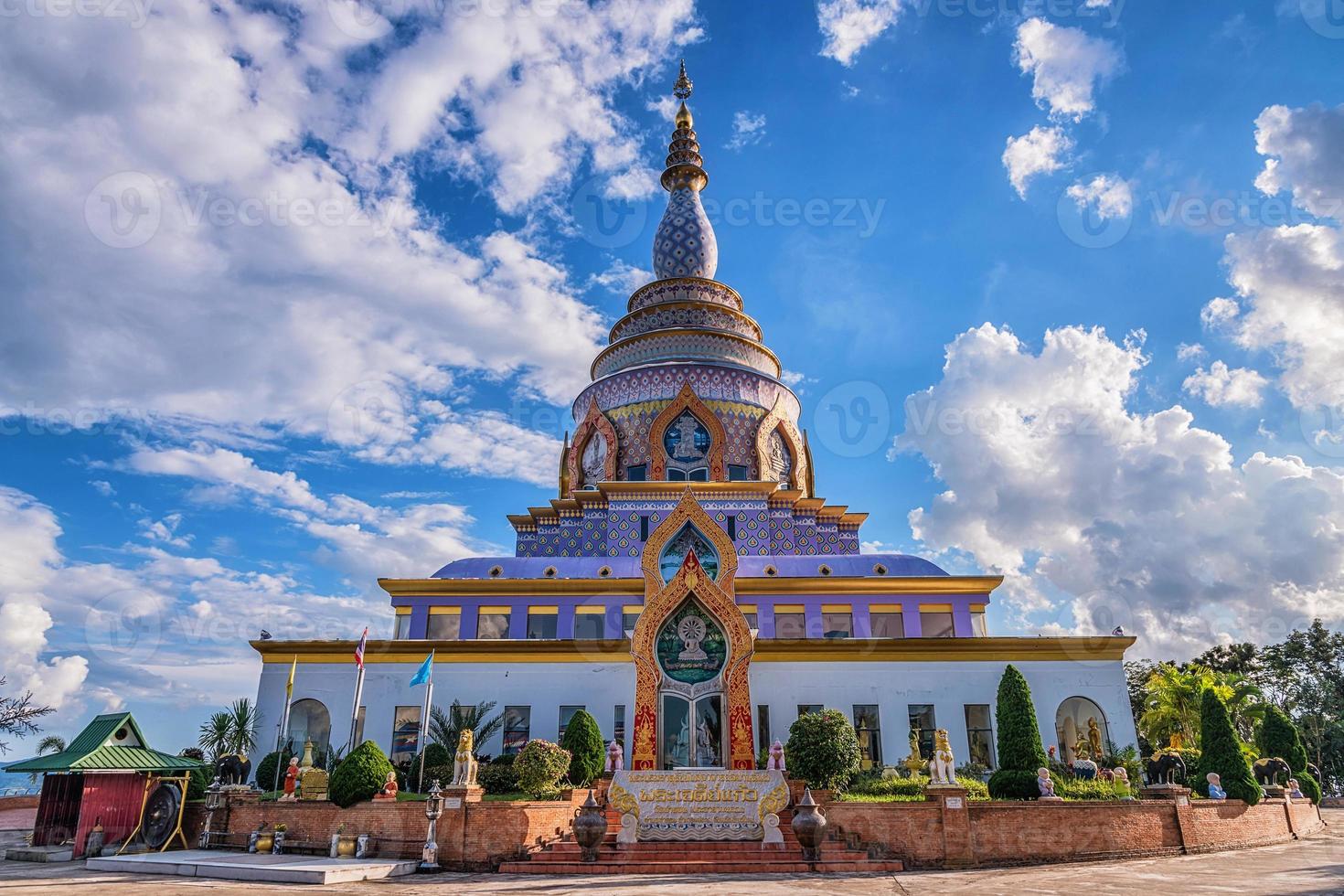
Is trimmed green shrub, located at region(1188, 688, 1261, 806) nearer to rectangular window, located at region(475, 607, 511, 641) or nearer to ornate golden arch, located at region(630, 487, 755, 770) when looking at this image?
ornate golden arch, located at region(630, 487, 755, 770)

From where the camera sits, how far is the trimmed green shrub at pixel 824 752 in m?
18.0

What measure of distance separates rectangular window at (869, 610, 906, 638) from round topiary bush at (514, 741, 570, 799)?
12388 millimetres

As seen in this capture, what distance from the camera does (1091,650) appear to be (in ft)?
80.2

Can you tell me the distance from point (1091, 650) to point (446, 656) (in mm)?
18881

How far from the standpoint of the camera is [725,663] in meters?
20.9

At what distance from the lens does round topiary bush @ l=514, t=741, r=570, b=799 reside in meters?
17.7

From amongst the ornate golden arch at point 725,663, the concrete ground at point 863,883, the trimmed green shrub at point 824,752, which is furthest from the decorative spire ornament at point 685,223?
the concrete ground at point 863,883

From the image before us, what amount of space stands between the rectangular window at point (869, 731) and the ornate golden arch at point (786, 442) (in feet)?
39.9

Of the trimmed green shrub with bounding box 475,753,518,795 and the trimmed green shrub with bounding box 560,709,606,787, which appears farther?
the trimmed green shrub with bounding box 560,709,606,787

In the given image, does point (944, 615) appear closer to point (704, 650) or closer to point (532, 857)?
point (704, 650)

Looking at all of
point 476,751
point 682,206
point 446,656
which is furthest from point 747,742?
point 682,206

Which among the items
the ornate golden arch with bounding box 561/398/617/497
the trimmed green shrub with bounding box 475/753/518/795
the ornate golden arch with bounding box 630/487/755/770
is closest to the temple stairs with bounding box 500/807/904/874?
the trimmed green shrub with bounding box 475/753/518/795

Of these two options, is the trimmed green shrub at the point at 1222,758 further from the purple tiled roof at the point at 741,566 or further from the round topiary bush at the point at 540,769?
the round topiary bush at the point at 540,769

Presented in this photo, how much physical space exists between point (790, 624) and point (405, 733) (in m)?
12.0
